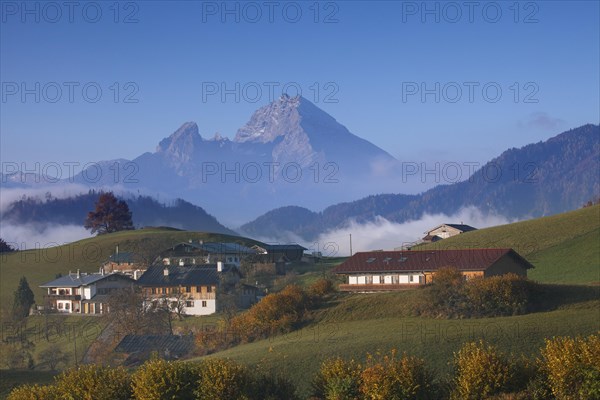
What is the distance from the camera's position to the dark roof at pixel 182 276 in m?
96.6

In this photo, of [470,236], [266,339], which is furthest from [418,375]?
[470,236]

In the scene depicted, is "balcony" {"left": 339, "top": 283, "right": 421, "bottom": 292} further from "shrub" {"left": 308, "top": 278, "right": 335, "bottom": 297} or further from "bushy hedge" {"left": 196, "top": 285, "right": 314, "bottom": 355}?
"bushy hedge" {"left": 196, "top": 285, "right": 314, "bottom": 355}

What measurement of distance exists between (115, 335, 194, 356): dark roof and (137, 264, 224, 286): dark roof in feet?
87.7

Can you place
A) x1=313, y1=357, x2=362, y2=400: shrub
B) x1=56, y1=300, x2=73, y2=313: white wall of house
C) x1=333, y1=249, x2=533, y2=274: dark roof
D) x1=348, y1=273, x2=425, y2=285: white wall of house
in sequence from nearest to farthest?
1. x1=313, y1=357, x2=362, y2=400: shrub
2. x1=333, y1=249, x2=533, y2=274: dark roof
3. x1=348, y1=273, x2=425, y2=285: white wall of house
4. x1=56, y1=300, x2=73, y2=313: white wall of house

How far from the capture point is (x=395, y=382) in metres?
30.1

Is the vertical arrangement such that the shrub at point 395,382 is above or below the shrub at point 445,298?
below

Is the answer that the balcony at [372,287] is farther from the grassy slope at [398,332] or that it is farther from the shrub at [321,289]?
the grassy slope at [398,332]

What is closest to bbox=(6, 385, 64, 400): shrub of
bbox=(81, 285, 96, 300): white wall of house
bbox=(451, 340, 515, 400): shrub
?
bbox=(451, 340, 515, 400): shrub

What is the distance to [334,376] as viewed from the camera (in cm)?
3167

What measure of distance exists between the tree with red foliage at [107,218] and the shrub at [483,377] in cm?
15224

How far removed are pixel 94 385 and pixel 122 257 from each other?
320 ft

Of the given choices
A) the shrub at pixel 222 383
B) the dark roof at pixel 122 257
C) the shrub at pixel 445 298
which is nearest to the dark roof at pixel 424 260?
the shrub at pixel 445 298

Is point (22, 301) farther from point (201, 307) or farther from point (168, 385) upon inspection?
point (168, 385)

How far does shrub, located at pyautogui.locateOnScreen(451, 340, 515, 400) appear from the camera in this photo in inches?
1193
